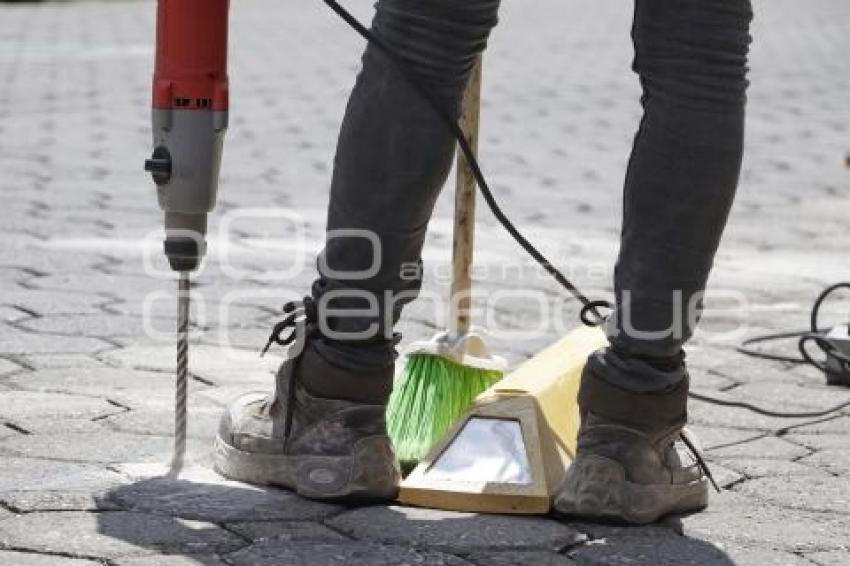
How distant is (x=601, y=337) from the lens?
3.17 m

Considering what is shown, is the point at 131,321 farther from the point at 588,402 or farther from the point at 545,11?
the point at 545,11

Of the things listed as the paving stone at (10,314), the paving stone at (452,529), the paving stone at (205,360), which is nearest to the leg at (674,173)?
the paving stone at (452,529)

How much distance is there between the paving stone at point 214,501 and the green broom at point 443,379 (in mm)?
275

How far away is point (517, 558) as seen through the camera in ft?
8.11

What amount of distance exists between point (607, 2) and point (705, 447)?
1364 centimetres

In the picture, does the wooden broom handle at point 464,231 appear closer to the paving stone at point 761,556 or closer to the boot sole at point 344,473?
the boot sole at point 344,473

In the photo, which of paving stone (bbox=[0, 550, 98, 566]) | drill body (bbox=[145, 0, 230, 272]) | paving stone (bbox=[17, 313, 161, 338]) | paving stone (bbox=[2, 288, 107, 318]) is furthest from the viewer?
paving stone (bbox=[2, 288, 107, 318])

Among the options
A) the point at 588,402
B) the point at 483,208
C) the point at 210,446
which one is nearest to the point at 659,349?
the point at 588,402

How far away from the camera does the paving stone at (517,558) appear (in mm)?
2447

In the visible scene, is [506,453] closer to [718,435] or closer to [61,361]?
[718,435]

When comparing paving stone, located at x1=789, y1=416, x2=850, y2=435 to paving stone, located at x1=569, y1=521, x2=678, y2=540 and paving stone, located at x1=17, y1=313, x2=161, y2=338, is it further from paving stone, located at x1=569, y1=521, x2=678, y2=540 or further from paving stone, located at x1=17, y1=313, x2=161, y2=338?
paving stone, located at x1=17, y1=313, x2=161, y2=338

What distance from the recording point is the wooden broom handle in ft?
10.4

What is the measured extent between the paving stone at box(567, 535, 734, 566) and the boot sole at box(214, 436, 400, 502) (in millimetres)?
315

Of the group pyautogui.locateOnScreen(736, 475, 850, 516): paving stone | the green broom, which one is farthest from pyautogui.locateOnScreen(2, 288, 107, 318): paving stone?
pyautogui.locateOnScreen(736, 475, 850, 516): paving stone
